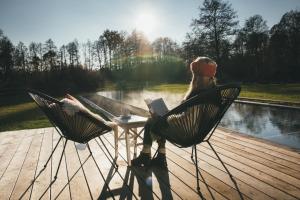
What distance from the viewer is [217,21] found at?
3062cm

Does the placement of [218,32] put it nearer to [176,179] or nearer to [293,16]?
[293,16]

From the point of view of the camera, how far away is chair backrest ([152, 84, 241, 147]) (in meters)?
2.56

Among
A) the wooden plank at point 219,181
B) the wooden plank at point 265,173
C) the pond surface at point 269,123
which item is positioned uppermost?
the wooden plank at point 265,173

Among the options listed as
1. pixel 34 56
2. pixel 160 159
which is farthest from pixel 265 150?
pixel 34 56

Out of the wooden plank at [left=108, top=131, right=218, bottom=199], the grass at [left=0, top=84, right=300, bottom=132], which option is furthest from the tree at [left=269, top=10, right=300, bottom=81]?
the wooden plank at [left=108, top=131, right=218, bottom=199]

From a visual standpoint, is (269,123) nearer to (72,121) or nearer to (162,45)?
(72,121)

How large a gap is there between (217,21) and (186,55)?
21.4 feet

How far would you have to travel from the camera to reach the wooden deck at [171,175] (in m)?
2.71

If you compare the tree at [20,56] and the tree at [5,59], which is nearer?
the tree at [5,59]

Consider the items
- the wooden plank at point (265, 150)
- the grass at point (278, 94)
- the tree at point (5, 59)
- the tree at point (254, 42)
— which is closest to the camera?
the wooden plank at point (265, 150)

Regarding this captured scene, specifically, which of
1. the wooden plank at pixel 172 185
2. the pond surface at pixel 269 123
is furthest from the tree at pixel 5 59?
the wooden plank at pixel 172 185

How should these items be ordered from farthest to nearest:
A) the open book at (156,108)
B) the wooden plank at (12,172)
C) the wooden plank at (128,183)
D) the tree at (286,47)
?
the tree at (286,47)
the open book at (156,108)
the wooden plank at (12,172)
the wooden plank at (128,183)

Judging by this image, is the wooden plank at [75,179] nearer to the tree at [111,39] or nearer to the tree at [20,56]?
the tree at [20,56]

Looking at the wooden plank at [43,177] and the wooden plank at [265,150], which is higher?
the wooden plank at [265,150]
